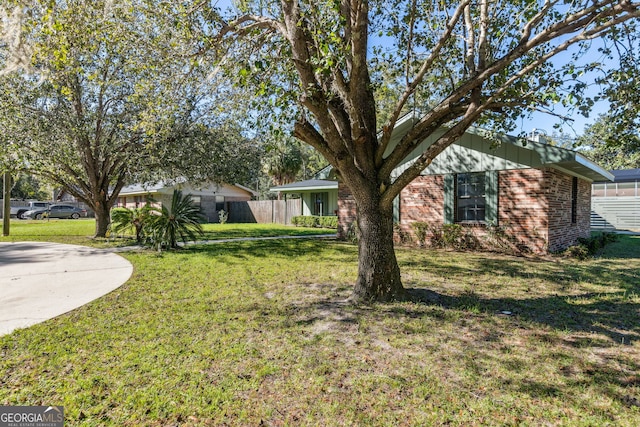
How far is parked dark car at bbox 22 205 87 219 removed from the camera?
29031mm

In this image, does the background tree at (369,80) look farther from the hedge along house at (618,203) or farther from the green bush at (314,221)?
the hedge along house at (618,203)

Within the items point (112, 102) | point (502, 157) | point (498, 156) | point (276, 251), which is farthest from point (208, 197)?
point (502, 157)

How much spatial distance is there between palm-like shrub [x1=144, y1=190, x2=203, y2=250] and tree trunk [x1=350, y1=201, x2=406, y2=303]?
22.5ft

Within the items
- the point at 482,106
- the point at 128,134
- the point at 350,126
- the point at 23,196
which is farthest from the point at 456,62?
the point at 23,196

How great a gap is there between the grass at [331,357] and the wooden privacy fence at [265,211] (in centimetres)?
1816

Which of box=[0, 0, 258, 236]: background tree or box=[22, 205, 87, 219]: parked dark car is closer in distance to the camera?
box=[0, 0, 258, 236]: background tree

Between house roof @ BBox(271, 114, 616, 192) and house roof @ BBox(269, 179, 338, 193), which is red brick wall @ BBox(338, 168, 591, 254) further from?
house roof @ BBox(269, 179, 338, 193)

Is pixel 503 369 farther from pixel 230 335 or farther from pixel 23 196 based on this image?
pixel 23 196

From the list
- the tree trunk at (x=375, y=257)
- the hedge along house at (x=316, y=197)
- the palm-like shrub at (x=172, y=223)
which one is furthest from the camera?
the hedge along house at (x=316, y=197)

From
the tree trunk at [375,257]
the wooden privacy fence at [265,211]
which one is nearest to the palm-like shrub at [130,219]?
the tree trunk at [375,257]

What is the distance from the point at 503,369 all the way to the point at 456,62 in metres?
6.38

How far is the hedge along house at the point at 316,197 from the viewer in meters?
21.7

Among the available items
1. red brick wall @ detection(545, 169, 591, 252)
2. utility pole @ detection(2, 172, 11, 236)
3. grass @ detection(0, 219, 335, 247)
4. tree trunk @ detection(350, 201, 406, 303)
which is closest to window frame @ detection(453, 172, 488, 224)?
red brick wall @ detection(545, 169, 591, 252)

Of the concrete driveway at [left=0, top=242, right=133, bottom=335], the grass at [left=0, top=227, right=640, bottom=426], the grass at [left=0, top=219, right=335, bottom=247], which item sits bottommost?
the grass at [left=0, top=227, right=640, bottom=426]
